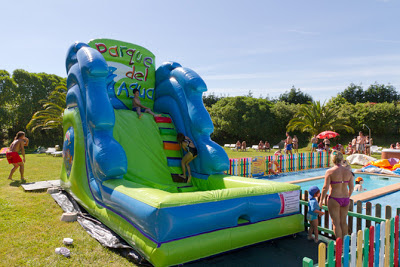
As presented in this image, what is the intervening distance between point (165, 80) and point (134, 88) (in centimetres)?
80

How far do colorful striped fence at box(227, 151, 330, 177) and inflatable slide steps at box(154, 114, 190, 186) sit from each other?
12.3ft

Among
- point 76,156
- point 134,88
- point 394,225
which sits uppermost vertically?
point 134,88

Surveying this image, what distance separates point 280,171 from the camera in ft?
39.7

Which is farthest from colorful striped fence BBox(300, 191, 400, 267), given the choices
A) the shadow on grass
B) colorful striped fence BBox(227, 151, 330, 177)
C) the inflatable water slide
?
the shadow on grass

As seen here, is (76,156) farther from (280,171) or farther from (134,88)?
A: (280,171)

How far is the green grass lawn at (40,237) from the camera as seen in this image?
3.61m

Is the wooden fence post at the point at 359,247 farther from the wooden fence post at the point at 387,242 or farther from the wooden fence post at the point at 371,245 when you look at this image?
the wooden fence post at the point at 387,242

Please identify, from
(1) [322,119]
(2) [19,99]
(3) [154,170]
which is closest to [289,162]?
(3) [154,170]

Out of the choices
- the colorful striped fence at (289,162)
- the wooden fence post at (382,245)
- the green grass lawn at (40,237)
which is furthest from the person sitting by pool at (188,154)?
the colorful striped fence at (289,162)

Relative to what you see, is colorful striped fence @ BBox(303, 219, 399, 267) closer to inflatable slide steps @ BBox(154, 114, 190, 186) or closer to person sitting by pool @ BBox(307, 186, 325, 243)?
person sitting by pool @ BBox(307, 186, 325, 243)

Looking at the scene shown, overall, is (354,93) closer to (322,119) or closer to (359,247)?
(322,119)

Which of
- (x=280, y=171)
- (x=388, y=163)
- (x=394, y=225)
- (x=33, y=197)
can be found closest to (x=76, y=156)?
(x=33, y=197)

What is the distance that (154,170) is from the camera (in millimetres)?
5887

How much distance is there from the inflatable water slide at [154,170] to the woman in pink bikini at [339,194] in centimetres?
59
